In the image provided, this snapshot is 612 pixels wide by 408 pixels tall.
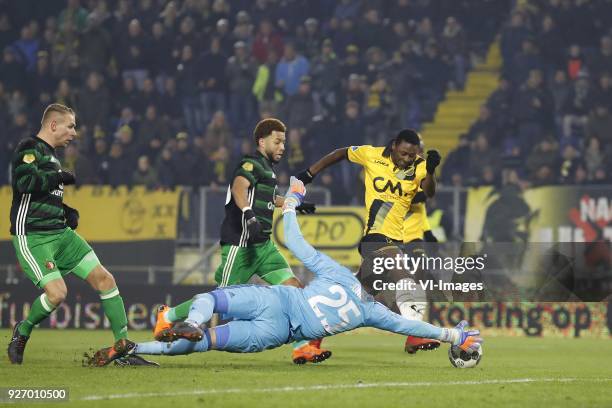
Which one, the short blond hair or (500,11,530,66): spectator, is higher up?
(500,11,530,66): spectator

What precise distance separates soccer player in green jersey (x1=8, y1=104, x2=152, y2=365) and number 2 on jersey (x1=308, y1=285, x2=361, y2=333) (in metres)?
1.72

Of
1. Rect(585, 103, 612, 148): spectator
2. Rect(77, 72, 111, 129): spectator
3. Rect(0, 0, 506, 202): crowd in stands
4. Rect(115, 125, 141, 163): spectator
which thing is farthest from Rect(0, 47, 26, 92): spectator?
Rect(585, 103, 612, 148): spectator

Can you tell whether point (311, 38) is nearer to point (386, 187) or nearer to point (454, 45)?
point (454, 45)

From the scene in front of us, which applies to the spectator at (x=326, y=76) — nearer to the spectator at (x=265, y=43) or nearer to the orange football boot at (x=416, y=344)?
the spectator at (x=265, y=43)

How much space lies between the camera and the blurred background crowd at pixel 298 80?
2298cm

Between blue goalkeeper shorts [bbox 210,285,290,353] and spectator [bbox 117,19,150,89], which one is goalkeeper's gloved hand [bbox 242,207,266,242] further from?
spectator [bbox 117,19,150,89]

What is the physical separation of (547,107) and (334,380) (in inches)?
593

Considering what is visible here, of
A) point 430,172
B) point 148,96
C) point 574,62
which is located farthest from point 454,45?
point 430,172

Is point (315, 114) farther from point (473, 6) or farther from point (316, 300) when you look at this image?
point (316, 300)

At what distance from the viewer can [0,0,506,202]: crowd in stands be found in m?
23.7

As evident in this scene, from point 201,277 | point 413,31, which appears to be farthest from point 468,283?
point 413,31

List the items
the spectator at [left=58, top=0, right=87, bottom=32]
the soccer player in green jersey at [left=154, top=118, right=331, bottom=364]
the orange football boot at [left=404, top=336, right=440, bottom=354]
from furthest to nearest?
the spectator at [left=58, top=0, right=87, bottom=32] → the orange football boot at [left=404, top=336, right=440, bottom=354] → the soccer player in green jersey at [left=154, top=118, right=331, bottom=364]

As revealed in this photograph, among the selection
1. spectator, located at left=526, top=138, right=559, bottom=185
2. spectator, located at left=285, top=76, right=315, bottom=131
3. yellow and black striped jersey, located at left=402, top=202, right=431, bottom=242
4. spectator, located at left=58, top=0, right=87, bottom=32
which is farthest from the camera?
spectator, located at left=58, top=0, right=87, bottom=32

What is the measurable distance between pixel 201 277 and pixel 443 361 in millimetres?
7593
